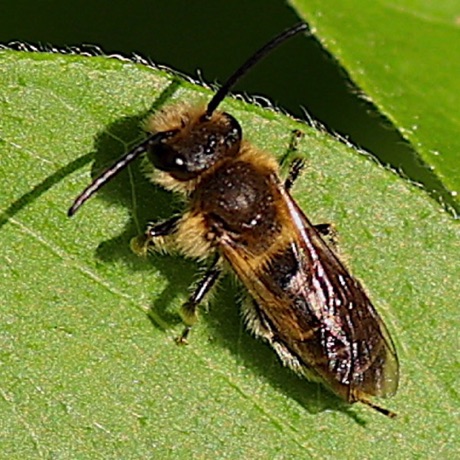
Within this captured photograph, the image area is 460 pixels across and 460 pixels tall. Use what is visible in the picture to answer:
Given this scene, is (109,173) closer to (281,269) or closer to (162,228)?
(162,228)

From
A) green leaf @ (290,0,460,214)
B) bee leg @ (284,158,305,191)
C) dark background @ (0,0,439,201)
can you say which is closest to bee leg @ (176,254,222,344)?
bee leg @ (284,158,305,191)

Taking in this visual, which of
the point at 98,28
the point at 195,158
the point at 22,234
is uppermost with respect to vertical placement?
the point at 195,158

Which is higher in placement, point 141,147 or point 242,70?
point 242,70

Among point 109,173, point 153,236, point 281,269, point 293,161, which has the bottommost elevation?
point 153,236

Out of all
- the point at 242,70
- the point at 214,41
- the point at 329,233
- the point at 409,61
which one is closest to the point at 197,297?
the point at 329,233

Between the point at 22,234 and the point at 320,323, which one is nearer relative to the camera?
the point at 22,234

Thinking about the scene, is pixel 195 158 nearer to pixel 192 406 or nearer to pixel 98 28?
pixel 192 406

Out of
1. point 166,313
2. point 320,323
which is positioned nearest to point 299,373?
point 320,323
